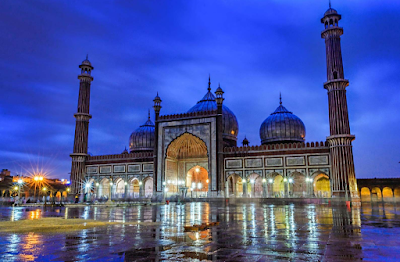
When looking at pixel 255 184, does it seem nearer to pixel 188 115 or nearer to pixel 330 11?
pixel 188 115

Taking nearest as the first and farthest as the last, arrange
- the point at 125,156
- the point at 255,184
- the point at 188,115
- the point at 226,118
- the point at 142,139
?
1. the point at 188,115
2. the point at 255,184
3. the point at 125,156
4. the point at 226,118
5. the point at 142,139

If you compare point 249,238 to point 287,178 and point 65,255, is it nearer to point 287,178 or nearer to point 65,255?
point 65,255

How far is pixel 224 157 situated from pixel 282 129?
29.7 ft

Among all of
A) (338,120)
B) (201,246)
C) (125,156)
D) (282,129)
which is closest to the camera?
(201,246)

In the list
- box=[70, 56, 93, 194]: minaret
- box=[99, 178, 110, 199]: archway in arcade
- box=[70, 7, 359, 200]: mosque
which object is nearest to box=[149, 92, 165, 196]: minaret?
box=[70, 7, 359, 200]: mosque

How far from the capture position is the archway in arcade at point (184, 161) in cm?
3660

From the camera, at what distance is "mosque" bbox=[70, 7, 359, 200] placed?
1184 inches

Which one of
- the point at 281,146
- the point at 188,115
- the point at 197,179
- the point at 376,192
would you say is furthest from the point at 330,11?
the point at 197,179

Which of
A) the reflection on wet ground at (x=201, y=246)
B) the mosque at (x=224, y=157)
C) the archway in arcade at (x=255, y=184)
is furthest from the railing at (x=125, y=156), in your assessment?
the reflection on wet ground at (x=201, y=246)

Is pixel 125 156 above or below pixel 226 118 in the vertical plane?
below

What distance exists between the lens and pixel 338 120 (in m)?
29.5

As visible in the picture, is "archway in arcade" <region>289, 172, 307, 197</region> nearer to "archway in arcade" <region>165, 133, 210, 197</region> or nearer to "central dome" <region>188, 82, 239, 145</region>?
"central dome" <region>188, 82, 239, 145</region>

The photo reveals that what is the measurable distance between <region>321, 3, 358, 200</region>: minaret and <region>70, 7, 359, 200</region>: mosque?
8 centimetres

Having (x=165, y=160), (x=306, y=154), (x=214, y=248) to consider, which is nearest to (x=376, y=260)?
(x=214, y=248)
